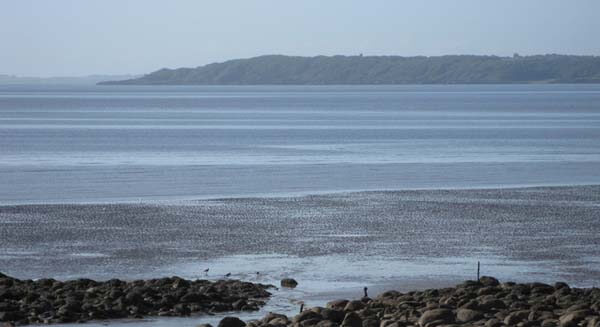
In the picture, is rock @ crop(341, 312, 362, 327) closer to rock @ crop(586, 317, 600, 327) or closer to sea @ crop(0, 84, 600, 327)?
sea @ crop(0, 84, 600, 327)

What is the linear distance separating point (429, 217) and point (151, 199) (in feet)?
33.9

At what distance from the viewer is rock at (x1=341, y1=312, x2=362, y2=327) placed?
1730cm

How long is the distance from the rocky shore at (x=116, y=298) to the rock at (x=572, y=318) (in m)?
6.24

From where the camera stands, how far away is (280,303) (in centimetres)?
2169

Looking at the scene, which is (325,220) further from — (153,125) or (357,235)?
(153,125)

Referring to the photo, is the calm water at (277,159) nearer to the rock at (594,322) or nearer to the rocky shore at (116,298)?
the rocky shore at (116,298)

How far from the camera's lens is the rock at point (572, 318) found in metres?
16.9

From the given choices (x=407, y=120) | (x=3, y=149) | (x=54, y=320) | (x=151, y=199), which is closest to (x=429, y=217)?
(x=151, y=199)

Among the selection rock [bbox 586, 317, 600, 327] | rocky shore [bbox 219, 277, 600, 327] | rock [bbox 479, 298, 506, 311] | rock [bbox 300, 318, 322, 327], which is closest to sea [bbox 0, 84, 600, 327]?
rocky shore [bbox 219, 277, 600, 327]

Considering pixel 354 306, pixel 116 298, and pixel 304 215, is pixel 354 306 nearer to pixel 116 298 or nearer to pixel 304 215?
pixel 116 298

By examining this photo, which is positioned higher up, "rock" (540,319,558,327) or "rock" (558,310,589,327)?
"rock" (558,310,589,327)

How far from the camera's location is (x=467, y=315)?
17703mm

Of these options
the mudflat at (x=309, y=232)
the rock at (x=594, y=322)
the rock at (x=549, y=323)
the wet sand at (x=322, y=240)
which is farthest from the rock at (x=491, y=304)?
the mudflat at (x=309, y=232)

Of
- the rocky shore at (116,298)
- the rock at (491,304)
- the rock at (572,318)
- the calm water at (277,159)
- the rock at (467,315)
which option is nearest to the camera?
the rock at (572,318)
